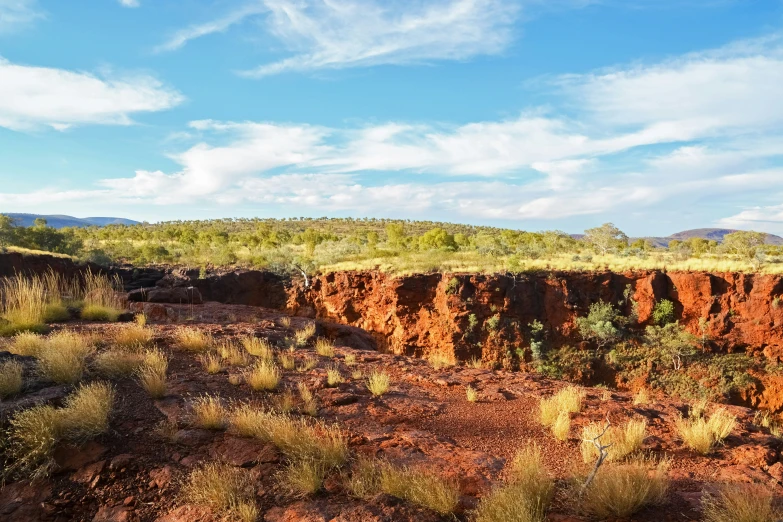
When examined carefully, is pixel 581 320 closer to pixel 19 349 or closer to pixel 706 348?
pixel 706 348

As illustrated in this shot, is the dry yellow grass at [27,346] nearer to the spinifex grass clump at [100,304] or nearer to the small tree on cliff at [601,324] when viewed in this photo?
the spinifex grass clump at [100,304]

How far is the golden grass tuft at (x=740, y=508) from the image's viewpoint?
284cm

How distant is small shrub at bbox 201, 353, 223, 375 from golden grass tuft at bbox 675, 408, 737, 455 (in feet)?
18.5

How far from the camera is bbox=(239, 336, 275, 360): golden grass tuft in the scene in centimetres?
687

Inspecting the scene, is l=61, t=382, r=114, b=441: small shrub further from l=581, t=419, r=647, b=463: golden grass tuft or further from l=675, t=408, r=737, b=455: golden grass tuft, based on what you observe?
l=675, t=408, r=737, b=455: golden grass tuft

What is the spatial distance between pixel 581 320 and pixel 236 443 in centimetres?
1833

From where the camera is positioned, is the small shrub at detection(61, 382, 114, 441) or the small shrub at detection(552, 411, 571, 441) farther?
the small shrub at detection(552, 411, 571, 441)

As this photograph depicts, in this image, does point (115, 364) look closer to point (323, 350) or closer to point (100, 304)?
point (323, 350)

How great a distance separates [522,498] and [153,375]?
409cm

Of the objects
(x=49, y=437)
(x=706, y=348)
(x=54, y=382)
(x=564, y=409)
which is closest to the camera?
(x=49, y=437)

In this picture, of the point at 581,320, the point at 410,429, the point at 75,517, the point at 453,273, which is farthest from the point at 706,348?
the point at 75,517

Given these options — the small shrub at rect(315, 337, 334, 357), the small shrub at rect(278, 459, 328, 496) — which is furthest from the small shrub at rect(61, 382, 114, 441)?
the small shrub at rect(315, 337, 334, 357)

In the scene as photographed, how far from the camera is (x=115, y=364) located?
5266mm

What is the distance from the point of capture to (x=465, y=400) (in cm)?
610
